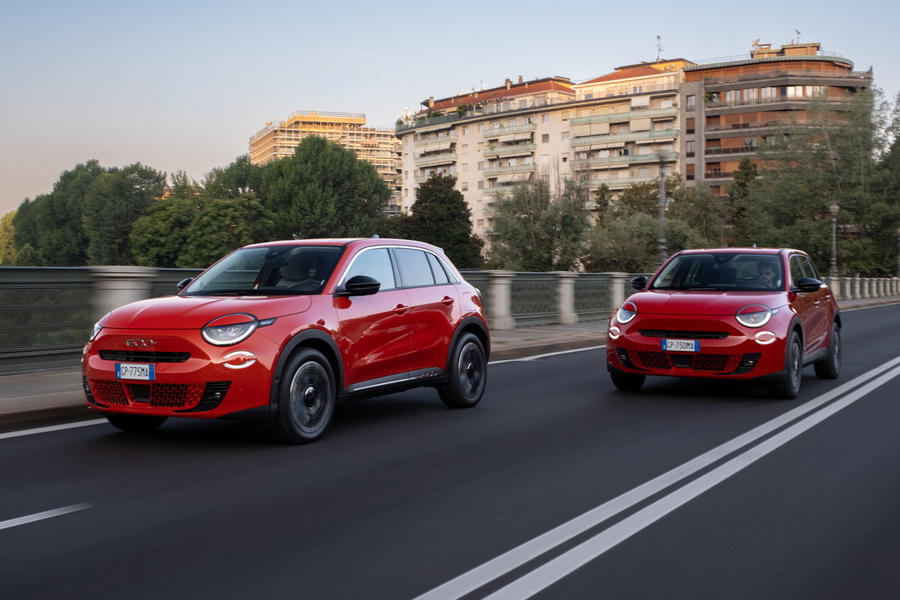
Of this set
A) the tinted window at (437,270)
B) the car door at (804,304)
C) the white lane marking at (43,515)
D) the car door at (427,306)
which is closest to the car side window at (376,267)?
the car door at (427,306)

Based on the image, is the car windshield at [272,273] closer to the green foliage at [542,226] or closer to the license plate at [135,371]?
the license plate at [135,371]

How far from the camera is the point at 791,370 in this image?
9.88m

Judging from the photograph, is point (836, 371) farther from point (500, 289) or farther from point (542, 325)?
point (542, 325)

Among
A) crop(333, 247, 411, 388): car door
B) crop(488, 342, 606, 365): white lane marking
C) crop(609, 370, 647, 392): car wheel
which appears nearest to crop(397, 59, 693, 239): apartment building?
crop(488, 342, 606, 365): white lane marking

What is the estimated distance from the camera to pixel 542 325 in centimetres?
2202

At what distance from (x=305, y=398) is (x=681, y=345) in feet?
13.8

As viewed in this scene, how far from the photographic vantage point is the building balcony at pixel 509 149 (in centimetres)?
12206

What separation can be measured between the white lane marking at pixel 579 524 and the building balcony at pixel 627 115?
10881 centimetres

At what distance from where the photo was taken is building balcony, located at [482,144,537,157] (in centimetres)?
12206

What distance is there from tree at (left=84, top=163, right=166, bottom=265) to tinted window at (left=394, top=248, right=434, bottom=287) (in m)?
93.4

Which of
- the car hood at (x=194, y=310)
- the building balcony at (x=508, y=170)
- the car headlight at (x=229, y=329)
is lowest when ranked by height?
the car headlight at (x=229, y=329)

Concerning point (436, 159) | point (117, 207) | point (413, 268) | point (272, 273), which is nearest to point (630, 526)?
point (272, 273)

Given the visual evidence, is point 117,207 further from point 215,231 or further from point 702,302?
point 702,302

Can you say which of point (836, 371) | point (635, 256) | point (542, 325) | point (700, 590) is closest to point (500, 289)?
point (542, 325)
